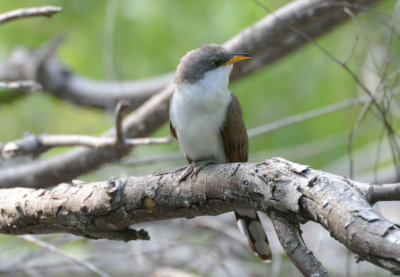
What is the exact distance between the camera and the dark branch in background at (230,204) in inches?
69.2

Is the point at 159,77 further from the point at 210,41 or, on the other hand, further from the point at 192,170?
the point at 192,170

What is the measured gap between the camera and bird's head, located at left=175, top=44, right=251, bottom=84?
4031 mm

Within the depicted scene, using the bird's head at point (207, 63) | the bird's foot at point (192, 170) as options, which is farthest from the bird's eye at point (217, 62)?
the bird's foot at point (192, 170)

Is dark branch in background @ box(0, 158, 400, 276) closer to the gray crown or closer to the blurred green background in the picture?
Answer: the gray crown

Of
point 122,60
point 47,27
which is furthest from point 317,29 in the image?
point 47,27

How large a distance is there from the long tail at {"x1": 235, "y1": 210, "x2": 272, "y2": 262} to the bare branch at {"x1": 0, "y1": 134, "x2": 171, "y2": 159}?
91cm

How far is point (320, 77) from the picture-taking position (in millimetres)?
7418

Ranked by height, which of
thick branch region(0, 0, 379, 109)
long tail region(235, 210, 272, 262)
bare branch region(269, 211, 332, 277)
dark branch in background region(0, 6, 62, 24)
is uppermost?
dark branch in background region(0, 6, 62, 24)

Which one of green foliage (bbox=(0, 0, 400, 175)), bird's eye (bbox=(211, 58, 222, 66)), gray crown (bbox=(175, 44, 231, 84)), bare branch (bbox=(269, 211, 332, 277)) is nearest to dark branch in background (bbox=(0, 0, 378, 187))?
gray crown (bbox=(175, 44, 231, 84))

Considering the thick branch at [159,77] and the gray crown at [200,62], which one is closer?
the gray crown at [200,62]

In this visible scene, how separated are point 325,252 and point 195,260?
4.82 ft

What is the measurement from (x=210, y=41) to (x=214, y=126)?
388 centimetres

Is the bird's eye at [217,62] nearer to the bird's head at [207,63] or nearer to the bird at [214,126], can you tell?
the bird's head at [207,63]

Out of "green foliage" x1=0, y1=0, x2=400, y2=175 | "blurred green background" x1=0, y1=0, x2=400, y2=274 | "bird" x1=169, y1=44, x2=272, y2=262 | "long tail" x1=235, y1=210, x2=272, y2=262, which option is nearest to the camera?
"long tail" x1=235, y1=210, x2=272, y2=262
